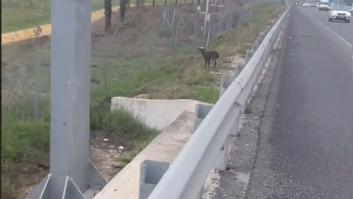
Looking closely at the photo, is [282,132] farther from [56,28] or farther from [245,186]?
[56,28]

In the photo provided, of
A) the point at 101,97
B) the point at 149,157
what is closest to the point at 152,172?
the point at 149,157

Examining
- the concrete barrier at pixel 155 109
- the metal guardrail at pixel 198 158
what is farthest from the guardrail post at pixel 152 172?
the concrete barrier at pixel 155 109

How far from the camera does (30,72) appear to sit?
8.63 meters

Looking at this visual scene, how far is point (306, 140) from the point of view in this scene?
6977mm

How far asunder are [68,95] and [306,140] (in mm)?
3816

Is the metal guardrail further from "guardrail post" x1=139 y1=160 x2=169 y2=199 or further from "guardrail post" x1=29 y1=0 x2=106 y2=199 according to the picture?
"guardrail post" x1=29 y1=0 x2=106 y2=199

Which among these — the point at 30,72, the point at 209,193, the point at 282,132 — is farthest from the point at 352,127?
the point at 30,72

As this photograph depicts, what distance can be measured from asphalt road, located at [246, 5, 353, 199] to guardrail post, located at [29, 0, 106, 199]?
150 cm

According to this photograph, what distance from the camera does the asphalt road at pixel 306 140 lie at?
5.03 m

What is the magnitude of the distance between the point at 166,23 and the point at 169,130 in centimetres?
1770

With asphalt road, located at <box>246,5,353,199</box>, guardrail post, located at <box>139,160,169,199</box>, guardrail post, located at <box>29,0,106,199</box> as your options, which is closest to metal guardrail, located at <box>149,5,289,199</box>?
guardrail post, located at <box>139,160,169,199</box>

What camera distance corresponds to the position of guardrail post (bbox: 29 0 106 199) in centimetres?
391

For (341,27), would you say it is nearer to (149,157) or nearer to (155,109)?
(155,109)

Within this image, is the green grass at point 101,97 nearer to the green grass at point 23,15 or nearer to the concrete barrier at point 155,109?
the concrete barrier at point 155,109
